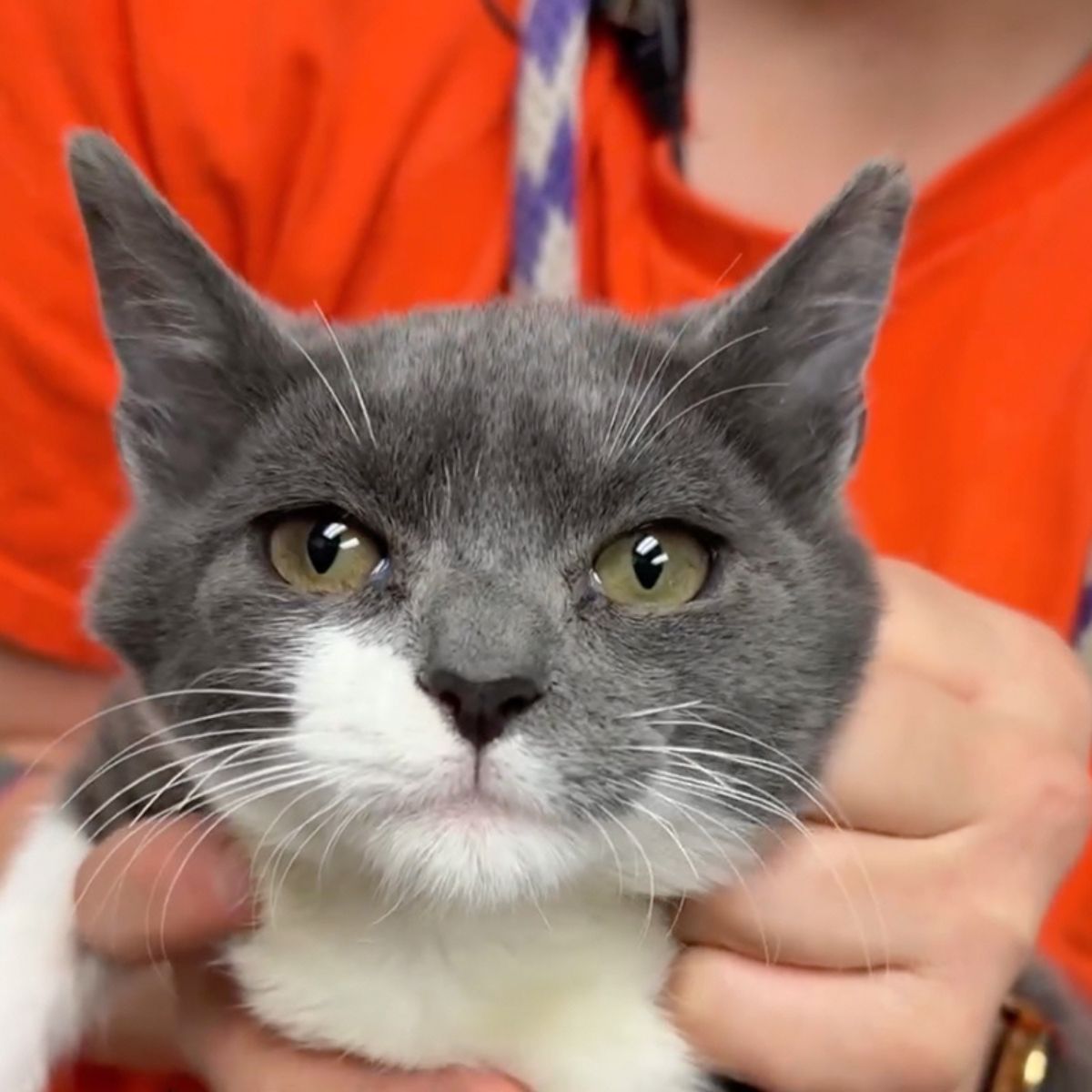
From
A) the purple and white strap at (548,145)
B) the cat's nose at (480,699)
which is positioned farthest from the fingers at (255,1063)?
the purple and white strap at (548,145)

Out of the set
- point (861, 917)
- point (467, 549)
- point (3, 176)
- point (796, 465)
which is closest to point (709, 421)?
point (796, 465)

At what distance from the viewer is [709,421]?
66 centimetres

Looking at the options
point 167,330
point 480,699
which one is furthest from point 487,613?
point 167,330

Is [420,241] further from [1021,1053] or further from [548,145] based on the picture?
[1021,1053]

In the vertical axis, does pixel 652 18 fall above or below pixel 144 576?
above

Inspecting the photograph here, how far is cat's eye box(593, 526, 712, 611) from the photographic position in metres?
0.60

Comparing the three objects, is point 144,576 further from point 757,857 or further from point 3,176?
point 3,176

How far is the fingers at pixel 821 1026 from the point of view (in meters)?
0.68

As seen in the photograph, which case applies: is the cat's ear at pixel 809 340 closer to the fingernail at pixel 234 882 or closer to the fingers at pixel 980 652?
the fingers at pixel 980 652

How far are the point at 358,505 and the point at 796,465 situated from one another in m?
0.24

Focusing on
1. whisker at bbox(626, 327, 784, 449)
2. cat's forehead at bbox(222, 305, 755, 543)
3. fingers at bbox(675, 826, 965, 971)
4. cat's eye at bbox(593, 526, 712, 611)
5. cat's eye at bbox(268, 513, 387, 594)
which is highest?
whisker at bbox(626, 327, 784, 449)

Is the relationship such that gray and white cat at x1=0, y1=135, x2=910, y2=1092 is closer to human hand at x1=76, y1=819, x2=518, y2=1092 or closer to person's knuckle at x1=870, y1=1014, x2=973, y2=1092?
human hand at x1=76, y1=819, x2=518, y2=1092

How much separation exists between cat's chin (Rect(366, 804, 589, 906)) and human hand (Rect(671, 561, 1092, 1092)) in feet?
0.49

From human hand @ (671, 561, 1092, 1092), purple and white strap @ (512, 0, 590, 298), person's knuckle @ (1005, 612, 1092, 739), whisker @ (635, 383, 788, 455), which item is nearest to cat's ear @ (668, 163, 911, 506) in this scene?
whisker @ (635, 383, 788, 455)
